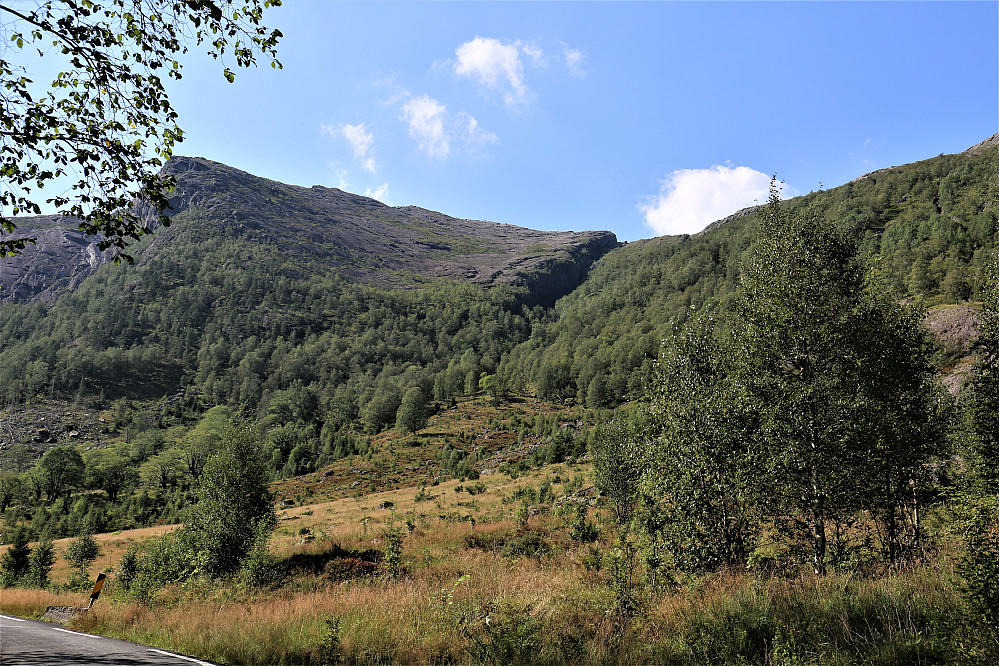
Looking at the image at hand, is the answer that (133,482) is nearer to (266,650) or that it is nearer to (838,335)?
(266,650)

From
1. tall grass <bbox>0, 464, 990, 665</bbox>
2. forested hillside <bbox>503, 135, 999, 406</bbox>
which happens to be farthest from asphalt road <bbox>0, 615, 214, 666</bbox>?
forested hillside <bbox>503, 135, 999, 406</bbox>

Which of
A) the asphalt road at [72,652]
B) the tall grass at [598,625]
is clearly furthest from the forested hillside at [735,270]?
the asphalt road at [72,652]

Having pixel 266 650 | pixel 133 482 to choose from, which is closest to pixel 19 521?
pixel 133 482

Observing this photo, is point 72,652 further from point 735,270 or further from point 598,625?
point 735,270

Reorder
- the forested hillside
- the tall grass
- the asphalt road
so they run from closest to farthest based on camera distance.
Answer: the tall grass
the asphalt road
the forested hillside

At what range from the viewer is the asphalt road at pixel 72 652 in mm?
6692

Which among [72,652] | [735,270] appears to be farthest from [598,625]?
[735,270]

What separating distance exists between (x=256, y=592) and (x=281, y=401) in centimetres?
16536

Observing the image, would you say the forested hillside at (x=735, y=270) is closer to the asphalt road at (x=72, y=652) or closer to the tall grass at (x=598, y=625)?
the tall grass at (x=598, y=625)

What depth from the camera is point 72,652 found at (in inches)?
291

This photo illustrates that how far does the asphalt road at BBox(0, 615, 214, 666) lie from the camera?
669cm

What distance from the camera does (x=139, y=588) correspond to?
17266mm

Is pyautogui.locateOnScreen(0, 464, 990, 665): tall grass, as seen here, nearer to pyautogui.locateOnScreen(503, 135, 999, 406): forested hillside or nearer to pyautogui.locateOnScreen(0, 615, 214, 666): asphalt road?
pyautogui.locateOnScreen(0, 615, 214, 666): asphalt road

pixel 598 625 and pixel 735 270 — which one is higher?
pixel 735 270
